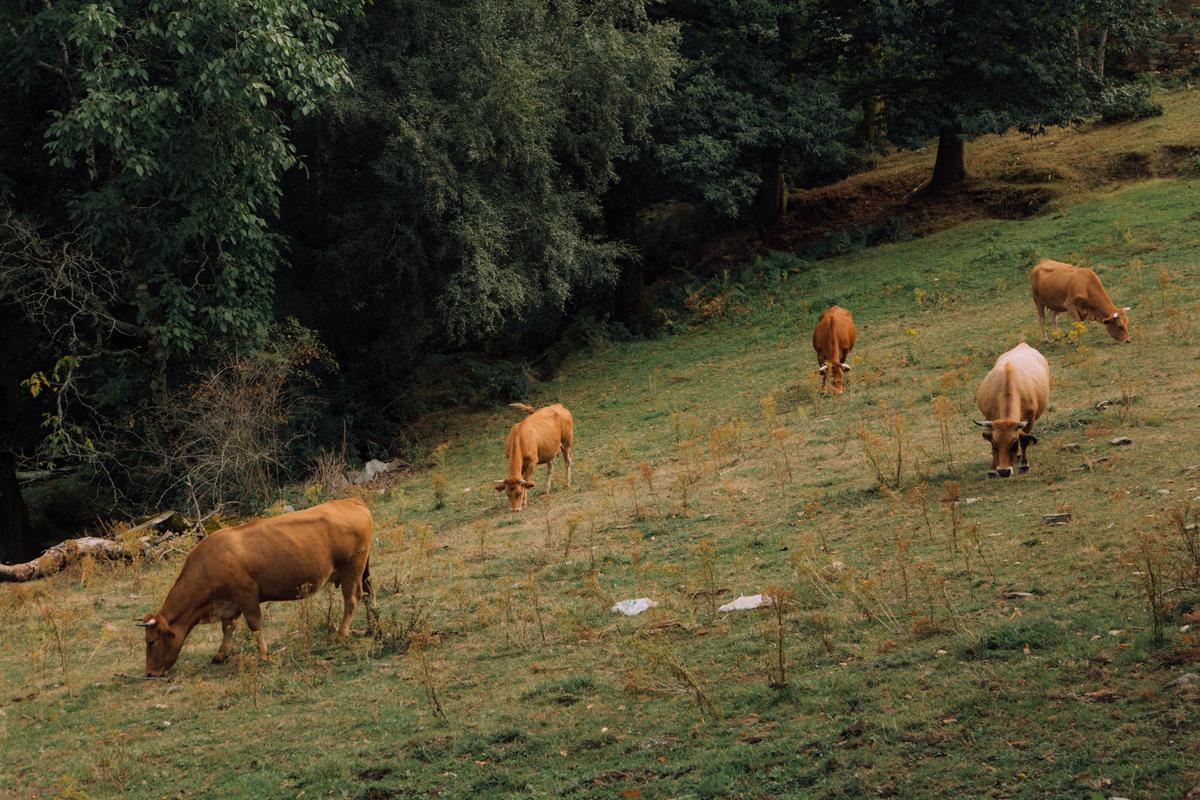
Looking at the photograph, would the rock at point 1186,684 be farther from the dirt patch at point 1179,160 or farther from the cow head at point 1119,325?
the dirt patch at point 1179,160

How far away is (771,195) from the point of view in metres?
38.2

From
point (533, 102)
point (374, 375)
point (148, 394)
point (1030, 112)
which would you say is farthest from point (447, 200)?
point (1030, 112)

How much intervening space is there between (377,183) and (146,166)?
300 inches

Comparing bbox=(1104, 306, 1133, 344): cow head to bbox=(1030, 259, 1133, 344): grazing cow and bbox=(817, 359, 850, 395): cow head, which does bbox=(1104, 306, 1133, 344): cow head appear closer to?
bbox=(1030, 259, 1133, 344): grazing cow

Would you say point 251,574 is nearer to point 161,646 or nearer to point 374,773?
point 161,646

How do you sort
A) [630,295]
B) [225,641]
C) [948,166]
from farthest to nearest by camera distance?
[948,166] < [630,295] < [225,641]

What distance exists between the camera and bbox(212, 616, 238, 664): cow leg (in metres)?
13.4

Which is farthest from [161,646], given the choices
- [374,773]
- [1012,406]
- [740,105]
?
[740,105]

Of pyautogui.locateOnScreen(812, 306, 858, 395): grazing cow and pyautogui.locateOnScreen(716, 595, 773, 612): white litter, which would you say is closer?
pyautogui.locateOnScreen(716, 595, 773, 612): white litter

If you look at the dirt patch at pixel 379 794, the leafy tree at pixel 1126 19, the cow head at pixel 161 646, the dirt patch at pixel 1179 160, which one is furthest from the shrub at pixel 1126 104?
the dirt patch at pixel 379 794

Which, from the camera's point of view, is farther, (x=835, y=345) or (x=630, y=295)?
(x=630, y=295)

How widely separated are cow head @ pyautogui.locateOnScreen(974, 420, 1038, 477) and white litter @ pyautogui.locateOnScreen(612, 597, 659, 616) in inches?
191

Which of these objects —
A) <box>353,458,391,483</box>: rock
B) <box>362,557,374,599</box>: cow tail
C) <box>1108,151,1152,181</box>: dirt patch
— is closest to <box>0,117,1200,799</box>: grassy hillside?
<box>362,557,374,599</box>: cow tail

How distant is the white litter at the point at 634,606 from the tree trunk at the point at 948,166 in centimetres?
2682
